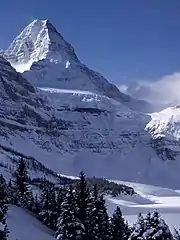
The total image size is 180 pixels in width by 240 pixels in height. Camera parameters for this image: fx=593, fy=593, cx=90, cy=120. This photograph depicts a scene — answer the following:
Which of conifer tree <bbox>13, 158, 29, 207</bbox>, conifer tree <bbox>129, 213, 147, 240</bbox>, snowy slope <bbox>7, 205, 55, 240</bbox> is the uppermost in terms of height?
conifer tree <bbox>13, 158, 29, 207</bbox>

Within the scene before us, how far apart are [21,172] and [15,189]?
331 cm

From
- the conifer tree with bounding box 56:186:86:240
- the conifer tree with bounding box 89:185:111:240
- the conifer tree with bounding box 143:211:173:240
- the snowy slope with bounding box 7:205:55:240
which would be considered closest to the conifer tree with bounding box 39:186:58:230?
the snowy slope with bounding box 7:205:55:240

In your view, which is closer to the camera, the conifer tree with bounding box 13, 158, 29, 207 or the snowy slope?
the snowy slope

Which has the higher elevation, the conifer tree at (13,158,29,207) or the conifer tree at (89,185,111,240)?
the conifer tree at (13,158,29,207)

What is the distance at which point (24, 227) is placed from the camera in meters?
73.3

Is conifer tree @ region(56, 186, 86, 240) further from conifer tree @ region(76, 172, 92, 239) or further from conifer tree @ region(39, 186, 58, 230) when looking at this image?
conifer tree @ region(39, 186, 58, 230)

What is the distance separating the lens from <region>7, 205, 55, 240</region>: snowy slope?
68.8 meters

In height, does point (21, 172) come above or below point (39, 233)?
above

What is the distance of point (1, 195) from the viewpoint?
50188 millimetres

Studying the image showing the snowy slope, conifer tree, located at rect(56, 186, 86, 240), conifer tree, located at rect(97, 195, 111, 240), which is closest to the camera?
conifer tree, located at rect(56, 186, 86, 240)

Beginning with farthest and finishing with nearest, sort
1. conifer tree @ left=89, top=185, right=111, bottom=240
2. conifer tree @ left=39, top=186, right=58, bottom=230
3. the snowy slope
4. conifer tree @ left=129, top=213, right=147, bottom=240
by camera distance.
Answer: conifer tree @ left=39, top=186, right=58, bottom=230
the snowy slope
conifer tree @ left=89, top=185, right=111, bottom=240
conifer tree @ left=129, top=213, right=147, bottom=240

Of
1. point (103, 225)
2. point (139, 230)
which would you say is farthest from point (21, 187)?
point (139, 230)

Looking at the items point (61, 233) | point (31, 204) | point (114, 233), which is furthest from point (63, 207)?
point (31, 204)

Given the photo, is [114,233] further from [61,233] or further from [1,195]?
[1,195]
